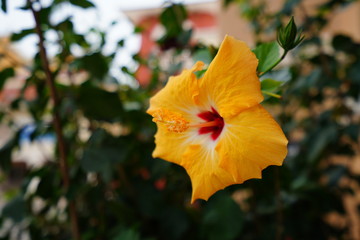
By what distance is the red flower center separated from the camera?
0.48 meters

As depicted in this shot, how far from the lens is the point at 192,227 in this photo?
3.72 ft

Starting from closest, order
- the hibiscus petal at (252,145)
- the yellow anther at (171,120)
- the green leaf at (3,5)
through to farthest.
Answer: the hibiscus petal at (252,145)
the yellow anther at (171,120)
the green leaf at (3,5)

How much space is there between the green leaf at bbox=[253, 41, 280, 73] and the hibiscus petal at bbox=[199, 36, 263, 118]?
0.20 ft

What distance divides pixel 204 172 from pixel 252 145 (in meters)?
0.09

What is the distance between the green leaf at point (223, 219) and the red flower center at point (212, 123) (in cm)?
38

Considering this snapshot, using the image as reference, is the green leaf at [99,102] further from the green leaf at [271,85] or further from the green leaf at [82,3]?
the green leaf at [271,85]

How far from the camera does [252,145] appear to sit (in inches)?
14.9

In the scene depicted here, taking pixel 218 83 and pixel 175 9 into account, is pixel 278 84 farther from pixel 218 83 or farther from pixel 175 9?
pixel 175 9

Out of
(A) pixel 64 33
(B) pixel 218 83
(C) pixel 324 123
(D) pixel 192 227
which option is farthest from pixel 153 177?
(C) pixel 324 123

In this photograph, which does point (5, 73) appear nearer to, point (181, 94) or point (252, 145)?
point (181, 94)

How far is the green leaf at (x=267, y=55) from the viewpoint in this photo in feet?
1.42

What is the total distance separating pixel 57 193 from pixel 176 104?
67cm

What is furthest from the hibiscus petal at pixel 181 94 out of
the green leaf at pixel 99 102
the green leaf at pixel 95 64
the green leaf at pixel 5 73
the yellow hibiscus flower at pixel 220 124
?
the green leaf at pixel 5 73

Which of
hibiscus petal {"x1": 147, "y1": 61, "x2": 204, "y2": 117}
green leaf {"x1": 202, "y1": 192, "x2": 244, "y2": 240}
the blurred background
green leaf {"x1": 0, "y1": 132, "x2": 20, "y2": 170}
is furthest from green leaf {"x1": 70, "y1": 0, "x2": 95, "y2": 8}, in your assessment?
green leaf {"x1": 202, "y1": 192, "x2": 244, "y2": 240}
